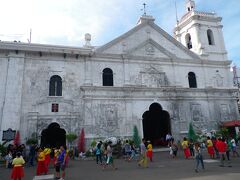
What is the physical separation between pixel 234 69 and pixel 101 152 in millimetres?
45565

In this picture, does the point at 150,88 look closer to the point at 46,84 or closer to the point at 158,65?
the point at 158,65

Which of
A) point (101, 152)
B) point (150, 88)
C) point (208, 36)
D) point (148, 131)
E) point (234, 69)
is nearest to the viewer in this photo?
point (101, 152)

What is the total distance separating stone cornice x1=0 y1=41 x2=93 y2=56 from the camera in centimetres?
2141

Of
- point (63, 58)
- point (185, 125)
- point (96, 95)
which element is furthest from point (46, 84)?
point (185, 125)

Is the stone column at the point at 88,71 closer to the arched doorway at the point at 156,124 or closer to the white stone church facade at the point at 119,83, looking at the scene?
the white stone church facade at the point at 119,83

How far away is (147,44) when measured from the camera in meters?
26.3

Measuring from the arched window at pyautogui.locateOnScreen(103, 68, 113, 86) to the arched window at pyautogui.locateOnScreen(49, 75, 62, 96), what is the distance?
4565mm

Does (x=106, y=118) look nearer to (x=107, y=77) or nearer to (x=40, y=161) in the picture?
(x=107, y=77)

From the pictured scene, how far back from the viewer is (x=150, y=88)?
79.9ft

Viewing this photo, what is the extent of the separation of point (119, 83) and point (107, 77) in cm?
143

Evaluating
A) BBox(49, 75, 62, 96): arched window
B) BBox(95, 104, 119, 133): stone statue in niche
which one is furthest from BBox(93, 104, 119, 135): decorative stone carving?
BBox(49, 75, 62, 96): arched window

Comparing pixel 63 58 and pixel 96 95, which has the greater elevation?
pixel 63 58

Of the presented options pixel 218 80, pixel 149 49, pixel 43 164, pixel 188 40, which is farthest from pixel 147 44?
pixel 43 164

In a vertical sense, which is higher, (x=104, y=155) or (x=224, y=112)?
(x=224, y=112)
